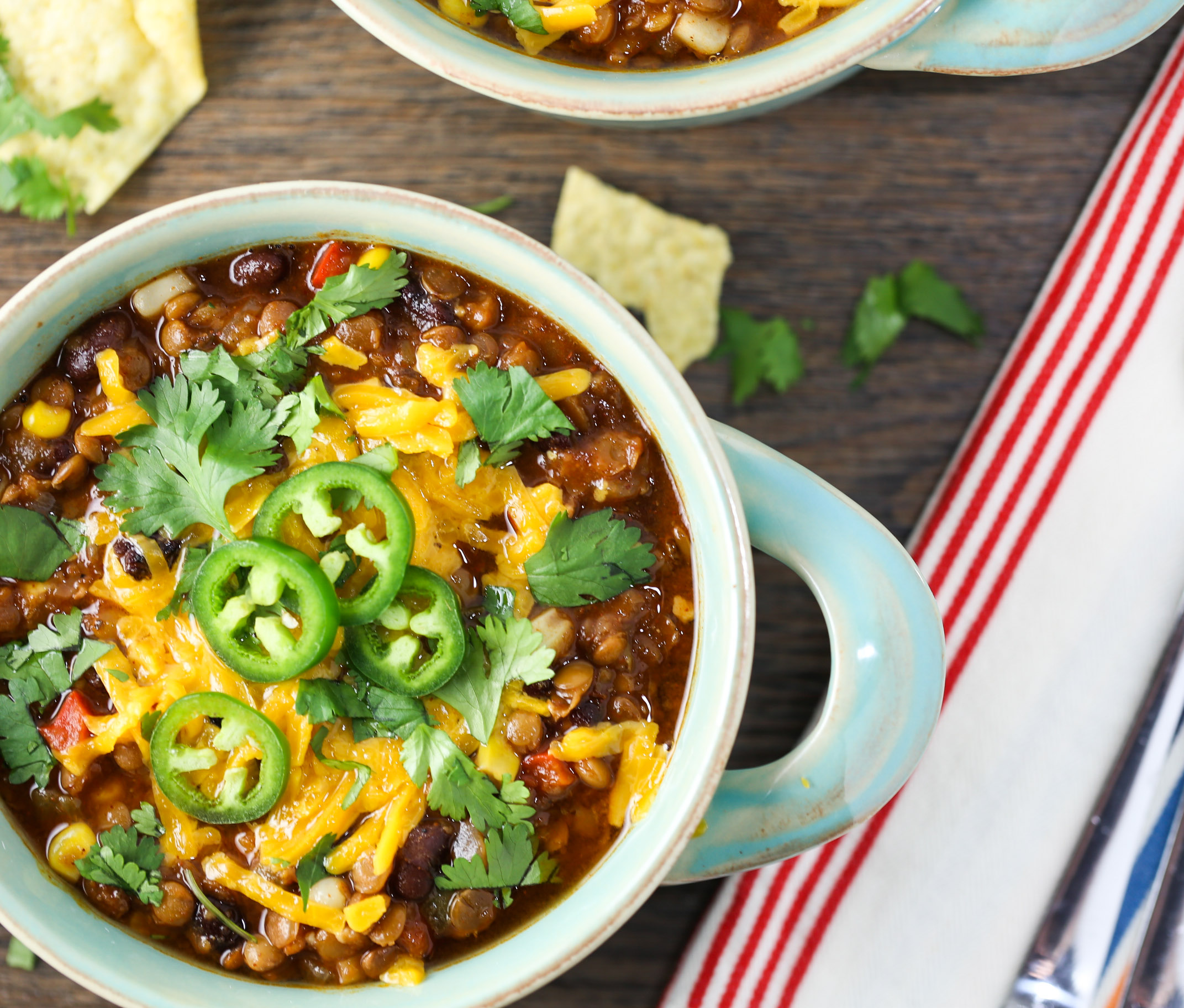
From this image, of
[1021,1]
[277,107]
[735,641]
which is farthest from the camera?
[277,107]

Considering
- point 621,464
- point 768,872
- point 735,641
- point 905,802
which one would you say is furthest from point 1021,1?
point 768,872

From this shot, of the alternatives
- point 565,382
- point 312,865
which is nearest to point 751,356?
point 565,382

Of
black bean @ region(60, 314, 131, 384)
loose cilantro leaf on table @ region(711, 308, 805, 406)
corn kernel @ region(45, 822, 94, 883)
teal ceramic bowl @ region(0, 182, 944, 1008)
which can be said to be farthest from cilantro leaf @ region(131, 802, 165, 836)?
loose cilantro leaf on table @ region(711, 308, 805, 406)

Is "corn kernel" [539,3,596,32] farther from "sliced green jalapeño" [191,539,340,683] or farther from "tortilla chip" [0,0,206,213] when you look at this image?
"sliced green jalapeño" [191,539,340,683]

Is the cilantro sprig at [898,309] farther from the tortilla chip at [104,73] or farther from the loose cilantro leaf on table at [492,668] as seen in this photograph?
Answer: the tortilla chip at [104,73]

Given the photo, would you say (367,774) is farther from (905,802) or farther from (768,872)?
(905,802)
